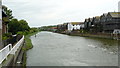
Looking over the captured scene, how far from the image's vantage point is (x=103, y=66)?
10461 millimetres

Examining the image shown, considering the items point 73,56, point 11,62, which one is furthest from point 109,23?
point 11,62

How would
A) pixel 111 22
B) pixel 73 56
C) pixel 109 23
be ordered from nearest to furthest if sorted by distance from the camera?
pixel 73 56, pixel 111 22, pixel 109 23

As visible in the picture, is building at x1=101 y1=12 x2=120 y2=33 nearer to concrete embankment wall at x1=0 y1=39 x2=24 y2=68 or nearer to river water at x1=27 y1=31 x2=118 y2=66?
river water at x1=27 y1=31 x2=118 y2=66

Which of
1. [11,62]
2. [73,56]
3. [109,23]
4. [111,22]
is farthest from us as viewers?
[109,23]

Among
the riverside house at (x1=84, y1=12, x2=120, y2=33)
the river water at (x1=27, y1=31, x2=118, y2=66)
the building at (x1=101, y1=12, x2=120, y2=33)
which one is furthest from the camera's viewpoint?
the riverside house at (x1=84, y1=12, x2=120, y2=33)

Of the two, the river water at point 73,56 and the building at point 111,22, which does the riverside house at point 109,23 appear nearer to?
the building at point 111,22

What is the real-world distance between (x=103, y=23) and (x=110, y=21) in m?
5.56

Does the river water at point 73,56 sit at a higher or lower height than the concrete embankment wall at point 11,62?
lower

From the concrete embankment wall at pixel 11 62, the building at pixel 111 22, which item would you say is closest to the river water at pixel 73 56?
the concrete embankment wall at pixel 11 62

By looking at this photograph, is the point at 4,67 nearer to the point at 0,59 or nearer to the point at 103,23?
the point at 0,59

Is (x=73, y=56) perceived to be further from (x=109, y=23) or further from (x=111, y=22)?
(x=109, y=23)

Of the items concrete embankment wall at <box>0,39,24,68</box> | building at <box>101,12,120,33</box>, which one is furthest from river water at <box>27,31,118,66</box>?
building at <box>101,12,120,33</box>

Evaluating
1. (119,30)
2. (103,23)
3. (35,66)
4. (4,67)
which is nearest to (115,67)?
(35,66)

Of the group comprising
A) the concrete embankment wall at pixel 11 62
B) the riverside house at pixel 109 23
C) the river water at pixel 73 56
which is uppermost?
the riverside house at pixel 109 23
